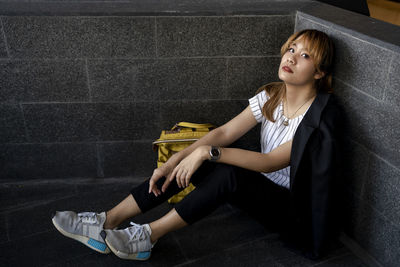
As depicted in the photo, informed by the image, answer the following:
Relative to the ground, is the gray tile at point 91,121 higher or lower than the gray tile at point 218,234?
higher

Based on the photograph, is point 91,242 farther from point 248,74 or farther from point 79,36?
point 248,74

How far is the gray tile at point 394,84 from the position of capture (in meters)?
1.85

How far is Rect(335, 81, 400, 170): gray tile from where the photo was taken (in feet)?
6.30

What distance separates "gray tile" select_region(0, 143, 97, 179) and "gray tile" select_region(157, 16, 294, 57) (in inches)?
36.0

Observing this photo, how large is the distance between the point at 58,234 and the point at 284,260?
1287 millimetres

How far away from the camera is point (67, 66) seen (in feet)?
8.88

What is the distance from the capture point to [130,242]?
2180mm

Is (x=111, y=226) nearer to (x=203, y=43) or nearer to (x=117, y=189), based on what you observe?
(x=117, y=189)

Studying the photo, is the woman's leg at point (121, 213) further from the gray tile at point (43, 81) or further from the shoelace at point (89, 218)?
the gray tile at point (43, 81)

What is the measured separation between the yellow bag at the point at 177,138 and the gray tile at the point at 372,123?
872mm

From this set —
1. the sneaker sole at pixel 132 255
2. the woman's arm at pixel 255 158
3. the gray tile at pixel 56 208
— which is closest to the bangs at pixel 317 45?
the woman's arm at pixel 255 158

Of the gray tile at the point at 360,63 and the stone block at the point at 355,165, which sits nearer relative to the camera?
the gray tile at the point at 360,63

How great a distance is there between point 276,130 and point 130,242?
0.96m

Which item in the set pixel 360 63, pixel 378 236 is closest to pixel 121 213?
pixel 378 236
